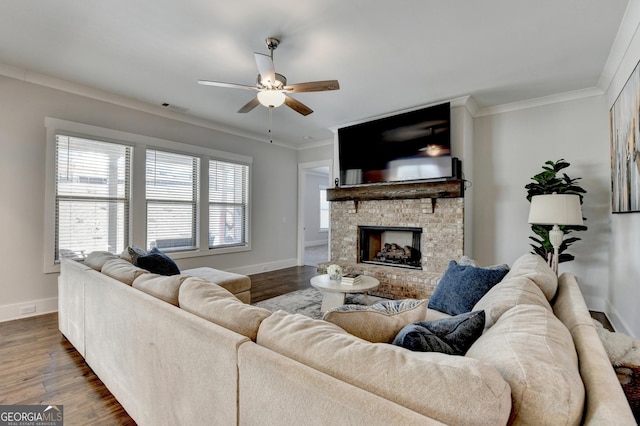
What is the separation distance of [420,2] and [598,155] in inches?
122

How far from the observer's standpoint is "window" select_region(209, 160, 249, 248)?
5.21 meters

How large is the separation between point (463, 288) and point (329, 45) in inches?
91.8

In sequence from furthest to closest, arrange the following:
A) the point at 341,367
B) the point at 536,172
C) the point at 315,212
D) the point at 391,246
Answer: the point at 315,212 < the point at 391,246 < the point at 536,172 < the point at 341,367

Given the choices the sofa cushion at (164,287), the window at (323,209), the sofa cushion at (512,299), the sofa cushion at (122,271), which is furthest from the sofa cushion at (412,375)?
the window at (323,209)

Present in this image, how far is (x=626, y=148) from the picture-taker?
2.62m

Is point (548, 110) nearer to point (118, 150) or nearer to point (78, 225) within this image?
point (118, 150)

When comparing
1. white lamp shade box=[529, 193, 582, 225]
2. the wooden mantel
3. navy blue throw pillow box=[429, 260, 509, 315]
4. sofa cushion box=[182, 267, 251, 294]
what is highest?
the wooden mantel

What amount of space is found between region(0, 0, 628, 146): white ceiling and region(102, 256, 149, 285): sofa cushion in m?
1.90

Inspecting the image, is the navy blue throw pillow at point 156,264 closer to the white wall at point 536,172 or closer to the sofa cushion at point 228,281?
the sofa cushion at point 228,281

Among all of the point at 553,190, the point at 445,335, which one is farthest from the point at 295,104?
the point at 553,190

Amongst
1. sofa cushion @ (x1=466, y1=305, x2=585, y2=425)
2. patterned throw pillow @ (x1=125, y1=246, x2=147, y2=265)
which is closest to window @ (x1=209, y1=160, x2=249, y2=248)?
patterned throw pillow @ (x1=125, y1=246, x2=147, y2=265)

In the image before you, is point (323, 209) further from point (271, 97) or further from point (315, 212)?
point (271, 97)

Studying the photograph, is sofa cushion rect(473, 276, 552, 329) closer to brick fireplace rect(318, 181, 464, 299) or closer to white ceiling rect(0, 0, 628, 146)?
white ceiling rect(0, 0, 628, 146)

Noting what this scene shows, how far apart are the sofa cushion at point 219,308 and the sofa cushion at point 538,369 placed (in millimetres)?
741
